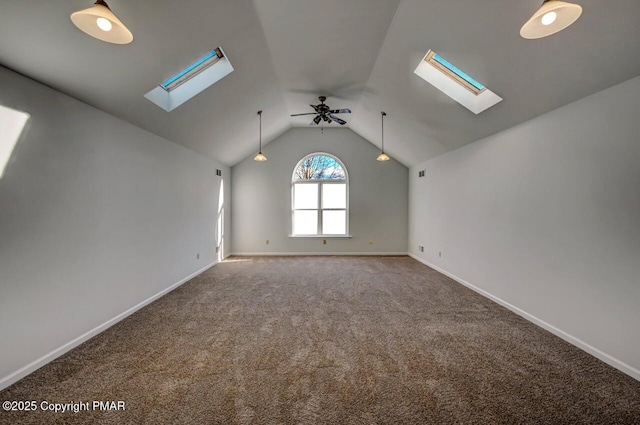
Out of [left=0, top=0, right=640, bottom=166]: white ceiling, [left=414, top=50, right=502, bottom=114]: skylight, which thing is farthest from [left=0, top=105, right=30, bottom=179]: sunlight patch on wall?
[left=414, top=50, right=502, bottom=114]: skylight

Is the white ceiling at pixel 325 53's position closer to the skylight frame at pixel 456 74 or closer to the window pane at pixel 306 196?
the skylight frame at pixel 456 74

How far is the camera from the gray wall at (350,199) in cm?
719

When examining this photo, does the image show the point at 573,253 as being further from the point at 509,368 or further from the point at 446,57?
the point at 446,57

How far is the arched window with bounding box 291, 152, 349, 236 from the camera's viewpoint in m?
7.38

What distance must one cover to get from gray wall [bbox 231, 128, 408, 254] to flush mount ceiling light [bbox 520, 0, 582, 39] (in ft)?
19.0

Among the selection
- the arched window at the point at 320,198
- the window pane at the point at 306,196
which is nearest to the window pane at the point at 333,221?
the arched window at the point at 320,198

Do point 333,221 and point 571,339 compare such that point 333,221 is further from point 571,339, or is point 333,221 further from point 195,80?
point 571,339

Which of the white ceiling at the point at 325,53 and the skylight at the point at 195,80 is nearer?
the white ceiling at the point at 325,53

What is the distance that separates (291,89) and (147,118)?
7.74 feet

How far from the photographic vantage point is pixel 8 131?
76.5 inches

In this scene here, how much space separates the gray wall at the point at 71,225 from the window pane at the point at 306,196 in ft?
12.5

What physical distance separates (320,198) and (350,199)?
0.84m

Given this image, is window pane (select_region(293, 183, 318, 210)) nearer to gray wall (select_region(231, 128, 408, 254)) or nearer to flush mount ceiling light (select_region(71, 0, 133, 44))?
gray wall (select_region(231, 128, 408, 254))

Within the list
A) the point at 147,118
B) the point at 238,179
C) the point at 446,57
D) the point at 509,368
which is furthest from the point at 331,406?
the point at 238,179
